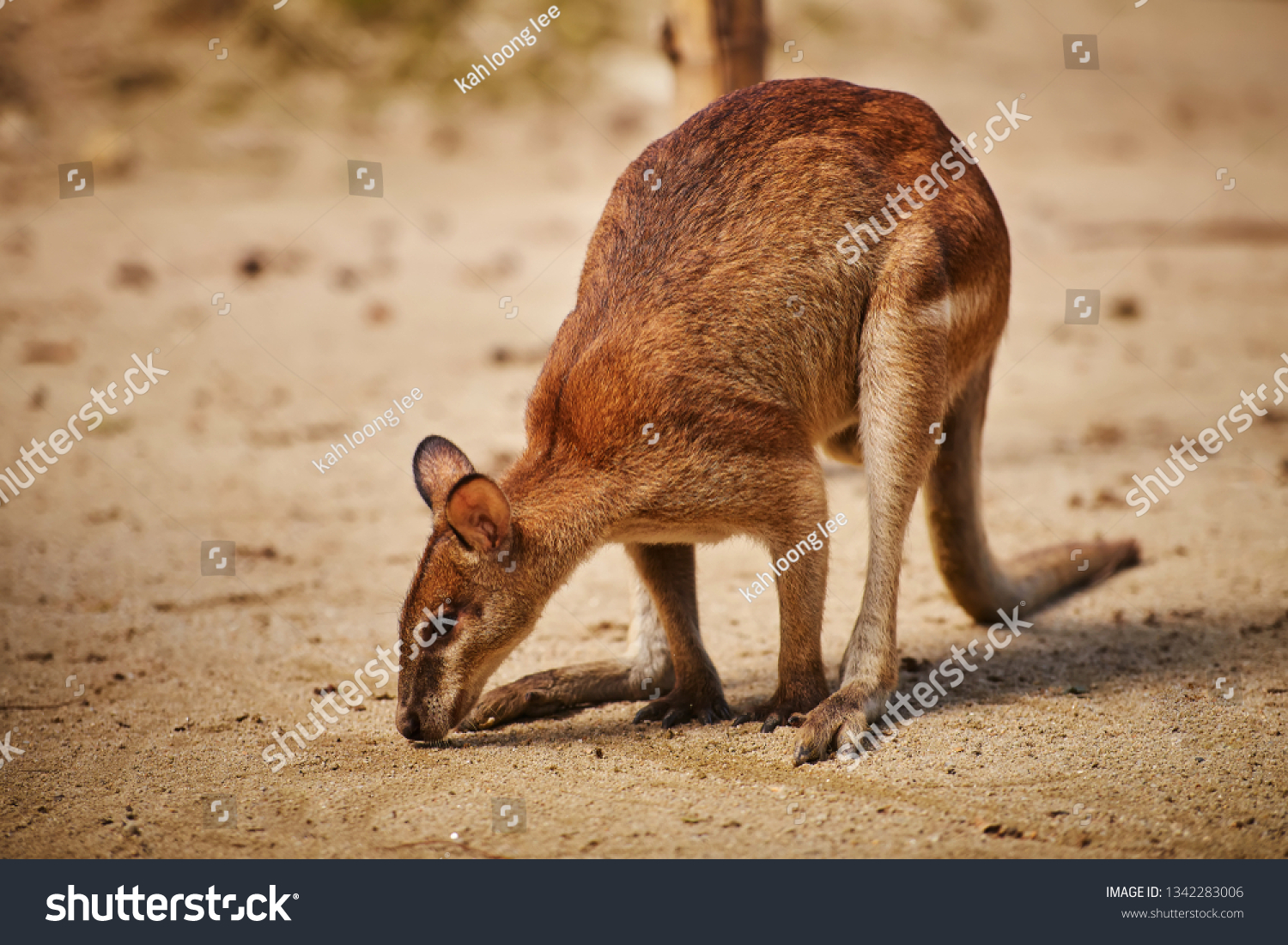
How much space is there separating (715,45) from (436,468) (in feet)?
11.5

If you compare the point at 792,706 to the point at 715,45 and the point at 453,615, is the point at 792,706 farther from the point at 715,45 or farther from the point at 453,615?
the point at 715,45

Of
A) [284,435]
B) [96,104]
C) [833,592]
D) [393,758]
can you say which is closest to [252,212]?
[96,104]

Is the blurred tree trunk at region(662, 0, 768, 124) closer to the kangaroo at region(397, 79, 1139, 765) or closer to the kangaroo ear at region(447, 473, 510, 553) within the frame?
the kangaroo at region(397, 79, 1139, 765)

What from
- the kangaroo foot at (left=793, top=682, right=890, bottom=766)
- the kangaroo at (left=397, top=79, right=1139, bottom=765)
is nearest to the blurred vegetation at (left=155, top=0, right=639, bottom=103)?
the kangaroo at (left=397, top=79, right=1139, bottom=765)

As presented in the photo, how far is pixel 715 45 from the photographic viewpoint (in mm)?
6375

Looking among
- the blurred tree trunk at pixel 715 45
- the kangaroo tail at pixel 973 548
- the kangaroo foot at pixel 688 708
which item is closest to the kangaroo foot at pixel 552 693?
the kangaroo foot at pixel 688 708

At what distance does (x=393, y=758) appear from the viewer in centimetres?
396

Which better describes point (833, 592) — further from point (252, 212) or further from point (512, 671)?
point (252, 212)

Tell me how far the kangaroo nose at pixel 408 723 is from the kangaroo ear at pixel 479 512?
564 millimetres

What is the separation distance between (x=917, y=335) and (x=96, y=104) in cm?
1466

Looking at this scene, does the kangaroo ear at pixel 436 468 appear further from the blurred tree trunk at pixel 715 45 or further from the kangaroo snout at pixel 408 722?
the blurred tree trunk at pixel 715 45

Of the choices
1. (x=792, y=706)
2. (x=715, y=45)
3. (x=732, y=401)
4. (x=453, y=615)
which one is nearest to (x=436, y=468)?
(x=453, y=615)

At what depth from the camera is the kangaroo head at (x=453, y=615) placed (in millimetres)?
3658

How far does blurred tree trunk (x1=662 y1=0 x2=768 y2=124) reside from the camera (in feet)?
20.9
